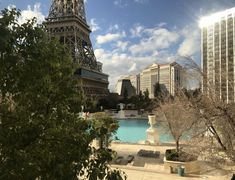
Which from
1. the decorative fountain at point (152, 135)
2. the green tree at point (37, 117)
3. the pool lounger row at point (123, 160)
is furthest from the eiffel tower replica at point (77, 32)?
the green tree at point (37, 117)

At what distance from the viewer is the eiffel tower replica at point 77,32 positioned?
75.1 meters

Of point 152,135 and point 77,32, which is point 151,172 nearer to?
point 152,135

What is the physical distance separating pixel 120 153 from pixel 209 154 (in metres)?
13.2

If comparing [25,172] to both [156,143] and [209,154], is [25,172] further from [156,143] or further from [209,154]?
[156,143]

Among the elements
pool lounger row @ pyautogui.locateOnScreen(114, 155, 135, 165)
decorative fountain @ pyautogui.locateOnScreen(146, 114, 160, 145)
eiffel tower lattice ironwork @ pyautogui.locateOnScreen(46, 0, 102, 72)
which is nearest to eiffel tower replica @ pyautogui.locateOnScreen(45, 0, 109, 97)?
eiffel tower lattice ironwork @ pyautogui.locateOnScreen(46, 0, 102, 72)

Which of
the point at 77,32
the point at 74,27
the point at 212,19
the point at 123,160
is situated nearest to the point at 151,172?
the point at 123,160

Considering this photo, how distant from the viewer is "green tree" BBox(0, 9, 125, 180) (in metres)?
3.90

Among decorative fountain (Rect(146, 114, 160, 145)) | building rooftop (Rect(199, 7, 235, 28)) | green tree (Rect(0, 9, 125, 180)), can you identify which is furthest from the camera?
decorative fountain (Rect(146, 114, 160, 145))

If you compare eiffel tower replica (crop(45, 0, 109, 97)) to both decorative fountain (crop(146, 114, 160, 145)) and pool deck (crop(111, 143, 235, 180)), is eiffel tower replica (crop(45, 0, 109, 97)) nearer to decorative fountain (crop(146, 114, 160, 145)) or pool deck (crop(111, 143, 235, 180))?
decorative fountain (crop(146, 114, 160, 145))

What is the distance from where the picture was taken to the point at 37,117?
429 centimetres

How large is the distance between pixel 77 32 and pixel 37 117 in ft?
245

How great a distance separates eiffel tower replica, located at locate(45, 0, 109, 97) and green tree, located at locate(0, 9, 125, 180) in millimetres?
66812

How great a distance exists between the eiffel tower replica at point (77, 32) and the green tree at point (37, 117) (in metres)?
66.8

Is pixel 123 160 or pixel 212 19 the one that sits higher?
pixel 212 19
